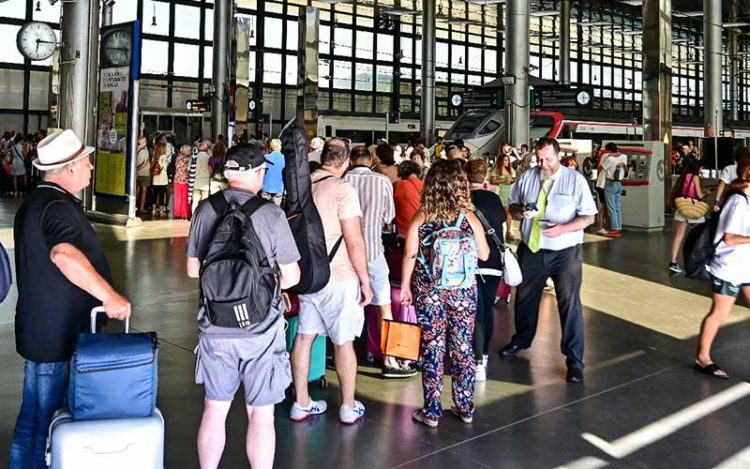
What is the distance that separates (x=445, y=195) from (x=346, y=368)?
3.49ft

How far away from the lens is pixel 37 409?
3.05 m

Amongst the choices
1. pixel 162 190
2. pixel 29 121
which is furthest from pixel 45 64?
pixel 162 190

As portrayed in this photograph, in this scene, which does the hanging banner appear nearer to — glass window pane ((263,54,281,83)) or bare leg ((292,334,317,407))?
bare leg ((292,334,317,407))

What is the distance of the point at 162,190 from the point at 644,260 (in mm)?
10291

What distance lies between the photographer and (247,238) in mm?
2955

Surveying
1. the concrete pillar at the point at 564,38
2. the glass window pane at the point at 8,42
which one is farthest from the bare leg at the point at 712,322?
the concrete pillar at the point at 564,38

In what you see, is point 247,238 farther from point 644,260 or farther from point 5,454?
point 644,260

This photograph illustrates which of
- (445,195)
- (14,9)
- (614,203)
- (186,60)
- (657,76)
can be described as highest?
(14,9)

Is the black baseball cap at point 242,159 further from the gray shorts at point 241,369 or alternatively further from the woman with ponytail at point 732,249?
the woman with ponytail at point 732,249

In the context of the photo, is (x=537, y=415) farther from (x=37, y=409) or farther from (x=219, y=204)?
(x=37, y=409)

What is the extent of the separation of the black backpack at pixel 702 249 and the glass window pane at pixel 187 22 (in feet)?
107

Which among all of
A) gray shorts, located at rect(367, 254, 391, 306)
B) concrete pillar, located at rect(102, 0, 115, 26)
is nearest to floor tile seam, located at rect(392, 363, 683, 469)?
gray shorts, located at rect(367, 254, 391, 306)

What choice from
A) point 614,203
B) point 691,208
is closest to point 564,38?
point 614,203

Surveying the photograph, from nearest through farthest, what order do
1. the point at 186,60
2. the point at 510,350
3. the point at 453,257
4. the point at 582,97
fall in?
the point at 453,257 < the point at 510,350 < the point at 582,97 < the point at 186,60
